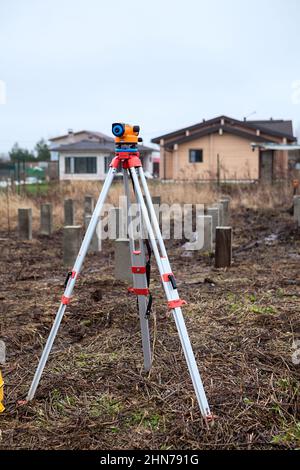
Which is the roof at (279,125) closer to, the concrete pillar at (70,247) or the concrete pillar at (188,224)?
the concrete pillar at (188,224)

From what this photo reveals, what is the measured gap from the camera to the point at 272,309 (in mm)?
4430

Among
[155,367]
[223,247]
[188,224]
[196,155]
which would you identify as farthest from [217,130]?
[155,367]

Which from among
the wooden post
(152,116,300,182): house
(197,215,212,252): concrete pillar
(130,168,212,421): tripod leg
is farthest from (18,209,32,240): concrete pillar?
(152,116,300,182): house

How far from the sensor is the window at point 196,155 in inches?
1221

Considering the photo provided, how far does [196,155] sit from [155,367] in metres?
28.5

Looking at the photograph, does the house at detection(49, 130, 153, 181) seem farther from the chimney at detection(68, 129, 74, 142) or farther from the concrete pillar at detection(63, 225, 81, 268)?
the concrete pillar at detection(63, 225, 81, 268)

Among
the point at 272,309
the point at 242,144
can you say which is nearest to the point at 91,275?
the point at 272,309

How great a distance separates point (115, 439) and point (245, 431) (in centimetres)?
62

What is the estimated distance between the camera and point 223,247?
642 centimetres

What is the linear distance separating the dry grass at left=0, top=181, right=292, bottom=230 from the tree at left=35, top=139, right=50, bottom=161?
3973 centimetres

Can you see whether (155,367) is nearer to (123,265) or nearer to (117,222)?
(123,265)

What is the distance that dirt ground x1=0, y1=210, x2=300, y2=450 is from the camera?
101 inches
